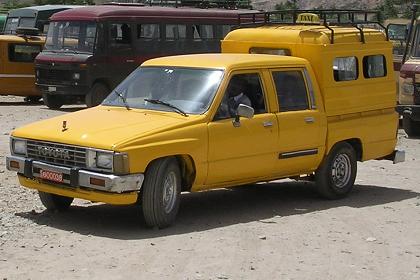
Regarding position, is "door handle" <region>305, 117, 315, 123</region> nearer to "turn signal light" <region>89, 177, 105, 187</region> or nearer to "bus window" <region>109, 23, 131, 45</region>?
"turn signal light" <region>89, 177, 105, 187</region>

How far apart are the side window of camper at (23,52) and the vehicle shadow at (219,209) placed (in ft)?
46.2

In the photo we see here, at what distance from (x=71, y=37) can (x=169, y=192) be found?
1419 cm

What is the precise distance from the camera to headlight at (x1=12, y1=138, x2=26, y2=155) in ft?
28.4

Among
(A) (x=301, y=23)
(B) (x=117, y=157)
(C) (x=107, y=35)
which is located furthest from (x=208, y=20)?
(B) (x=117, y=157)

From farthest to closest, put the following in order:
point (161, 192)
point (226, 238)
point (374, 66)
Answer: point (374, 66)
point (161, 192)
point (226, 238)

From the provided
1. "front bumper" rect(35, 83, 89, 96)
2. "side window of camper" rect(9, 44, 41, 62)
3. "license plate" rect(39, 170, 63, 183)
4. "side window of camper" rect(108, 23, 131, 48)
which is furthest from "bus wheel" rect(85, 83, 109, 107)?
"license plate" rect(39, 170, 63, 183)

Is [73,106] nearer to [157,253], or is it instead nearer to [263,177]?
[263,177]

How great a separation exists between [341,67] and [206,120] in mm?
2510

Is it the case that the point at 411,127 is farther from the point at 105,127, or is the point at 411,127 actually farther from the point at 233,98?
the point at 105,127

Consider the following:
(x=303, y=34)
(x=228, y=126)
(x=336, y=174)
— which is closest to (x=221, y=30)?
(x=303, y=34)

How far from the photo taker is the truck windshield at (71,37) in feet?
70.2

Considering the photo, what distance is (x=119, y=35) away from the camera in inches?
862

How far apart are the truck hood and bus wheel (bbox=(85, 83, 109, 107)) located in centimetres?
1213

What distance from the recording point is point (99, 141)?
799cm
